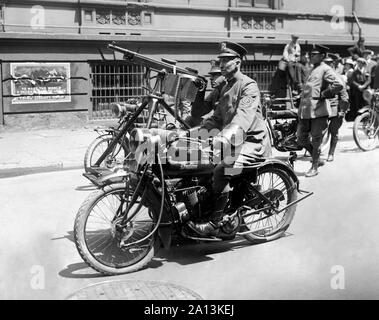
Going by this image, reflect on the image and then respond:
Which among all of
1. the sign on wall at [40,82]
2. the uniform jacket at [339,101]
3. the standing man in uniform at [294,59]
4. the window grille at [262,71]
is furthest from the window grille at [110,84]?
the uniform jacket at [339,101]

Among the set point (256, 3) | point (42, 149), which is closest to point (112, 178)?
point (42, 149)

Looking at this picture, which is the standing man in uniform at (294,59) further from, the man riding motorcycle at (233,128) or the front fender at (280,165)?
the man riding motorcycle at (233,128)

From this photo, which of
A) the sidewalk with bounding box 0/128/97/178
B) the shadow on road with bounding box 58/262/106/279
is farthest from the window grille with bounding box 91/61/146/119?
the shadow on road with bounding box 58/262/106/279

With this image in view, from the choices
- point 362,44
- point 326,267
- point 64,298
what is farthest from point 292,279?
point 362,44

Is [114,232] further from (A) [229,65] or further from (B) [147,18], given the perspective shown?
(B) [147,18]

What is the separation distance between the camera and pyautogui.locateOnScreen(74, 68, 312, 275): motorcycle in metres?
5.00

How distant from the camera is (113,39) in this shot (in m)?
15.7

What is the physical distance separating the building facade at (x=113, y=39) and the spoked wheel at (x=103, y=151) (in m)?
6.48

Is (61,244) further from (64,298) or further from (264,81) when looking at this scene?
(264,81)

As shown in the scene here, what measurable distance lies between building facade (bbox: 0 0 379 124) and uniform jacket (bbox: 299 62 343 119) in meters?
7.40

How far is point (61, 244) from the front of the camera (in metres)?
5.95

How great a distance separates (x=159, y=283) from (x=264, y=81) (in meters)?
15.1

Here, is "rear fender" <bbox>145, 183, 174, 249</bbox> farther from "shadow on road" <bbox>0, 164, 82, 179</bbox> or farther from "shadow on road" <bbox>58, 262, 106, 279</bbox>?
"shadow on road" <bbox>0, 164, 82, 179</bbox>

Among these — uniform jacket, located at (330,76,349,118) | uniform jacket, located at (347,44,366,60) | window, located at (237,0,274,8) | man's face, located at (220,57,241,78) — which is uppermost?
window, located at (237,0,274,8)
